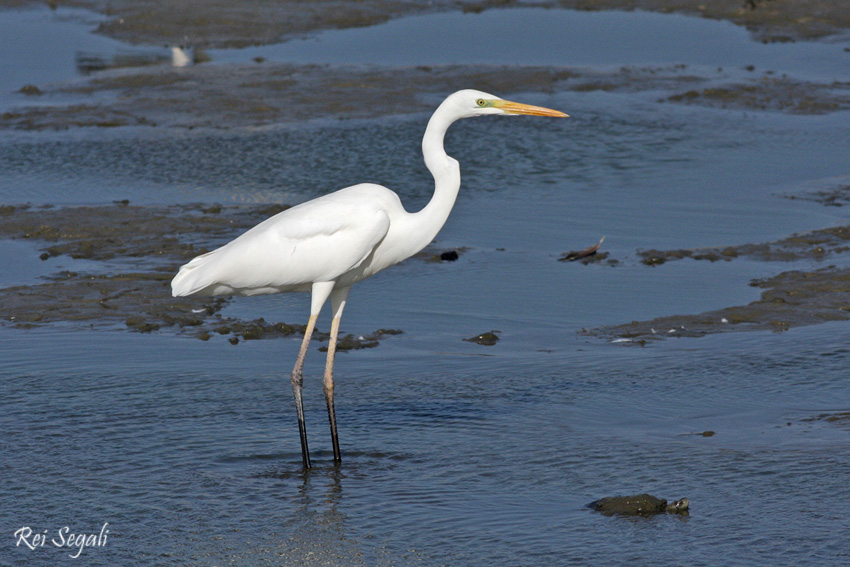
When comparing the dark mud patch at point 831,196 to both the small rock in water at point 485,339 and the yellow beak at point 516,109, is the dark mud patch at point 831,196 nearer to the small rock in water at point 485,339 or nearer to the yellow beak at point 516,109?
the small rock in water at point 485,339

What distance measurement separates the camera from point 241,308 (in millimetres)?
7852

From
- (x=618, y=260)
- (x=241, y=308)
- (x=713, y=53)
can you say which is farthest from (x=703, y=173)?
(x=713, y=53)

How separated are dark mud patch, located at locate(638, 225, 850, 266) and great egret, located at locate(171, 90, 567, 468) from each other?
317 centimetres

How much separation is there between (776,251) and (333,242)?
4552mm

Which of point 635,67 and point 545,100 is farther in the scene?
point 635,67

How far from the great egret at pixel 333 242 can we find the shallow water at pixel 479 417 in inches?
22.5

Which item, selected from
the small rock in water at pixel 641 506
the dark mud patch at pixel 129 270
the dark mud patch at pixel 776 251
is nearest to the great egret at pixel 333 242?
the dark mud patch at pixel 129 270

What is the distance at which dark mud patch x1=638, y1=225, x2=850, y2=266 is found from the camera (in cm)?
858

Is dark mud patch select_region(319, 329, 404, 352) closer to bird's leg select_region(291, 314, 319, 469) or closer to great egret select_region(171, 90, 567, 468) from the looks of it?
great egret select_region(171, 90, 567, 468)

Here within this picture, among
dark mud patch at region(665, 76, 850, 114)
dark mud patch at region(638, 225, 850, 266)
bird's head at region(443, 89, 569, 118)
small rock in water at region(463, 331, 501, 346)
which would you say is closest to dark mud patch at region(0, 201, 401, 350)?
small rock in water at region(463, 331, 501, 346)

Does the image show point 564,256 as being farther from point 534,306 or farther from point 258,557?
point 258,557

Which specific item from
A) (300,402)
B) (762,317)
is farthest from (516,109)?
(762,317)

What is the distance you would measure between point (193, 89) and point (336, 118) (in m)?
2.77

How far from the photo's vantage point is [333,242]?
5566 millimetres
